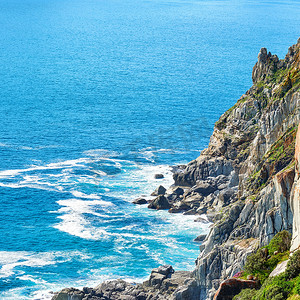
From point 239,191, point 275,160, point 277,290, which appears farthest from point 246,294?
point 239,191

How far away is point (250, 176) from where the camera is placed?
100938 mm

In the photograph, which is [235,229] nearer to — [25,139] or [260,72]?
[260,72]

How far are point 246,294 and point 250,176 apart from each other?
4343 centimetres

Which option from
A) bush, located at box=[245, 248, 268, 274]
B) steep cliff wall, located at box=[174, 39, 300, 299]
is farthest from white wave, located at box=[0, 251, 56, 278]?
bush, located at box=[245, 248, 268, 274]

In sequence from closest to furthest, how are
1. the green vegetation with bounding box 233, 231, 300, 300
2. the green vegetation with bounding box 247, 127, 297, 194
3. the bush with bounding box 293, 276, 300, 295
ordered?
the bush with bounding box 293, 276, 300, 295
the green vegetation with bounding box 233, 231, 300, 300
the green vegetation with bounding box 247, 127, 297, 194

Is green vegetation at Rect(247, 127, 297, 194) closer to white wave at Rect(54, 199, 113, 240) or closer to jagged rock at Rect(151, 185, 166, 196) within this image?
white wave at Rect(54, 199, 113, 240)

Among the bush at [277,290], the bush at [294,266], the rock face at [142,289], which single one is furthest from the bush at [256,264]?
the rock face at [142,289]

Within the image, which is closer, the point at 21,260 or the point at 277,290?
the point at 277,290

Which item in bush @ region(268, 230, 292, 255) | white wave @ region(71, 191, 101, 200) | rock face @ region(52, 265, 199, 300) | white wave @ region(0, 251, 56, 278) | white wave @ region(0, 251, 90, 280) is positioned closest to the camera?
bush @ region(268, 230, 292, 255)

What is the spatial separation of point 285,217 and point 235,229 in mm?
12582

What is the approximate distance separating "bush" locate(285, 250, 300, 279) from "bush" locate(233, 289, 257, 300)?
541cm

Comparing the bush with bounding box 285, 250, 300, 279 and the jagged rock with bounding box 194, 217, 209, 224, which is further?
the jagged rock with bounding box 194, 217, 209, 224

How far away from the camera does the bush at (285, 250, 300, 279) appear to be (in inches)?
2122

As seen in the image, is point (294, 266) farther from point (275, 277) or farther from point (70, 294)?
point (70, 294)
